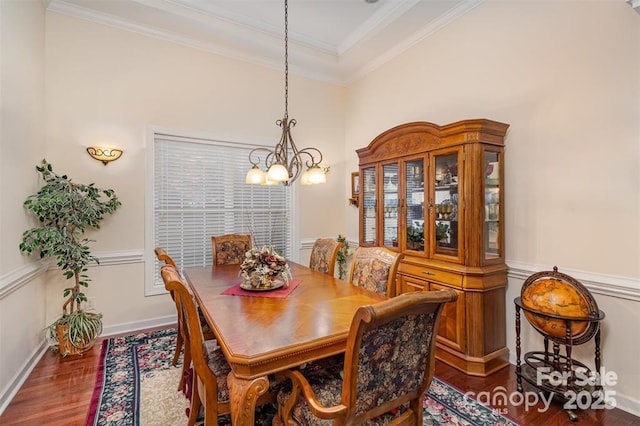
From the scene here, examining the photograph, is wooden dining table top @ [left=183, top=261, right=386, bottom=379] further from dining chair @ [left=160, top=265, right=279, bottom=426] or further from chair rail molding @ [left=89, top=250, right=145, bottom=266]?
chair rail molding @ [left=89, top=250, right=145, bottom=266]

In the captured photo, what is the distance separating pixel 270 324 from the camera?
164cm

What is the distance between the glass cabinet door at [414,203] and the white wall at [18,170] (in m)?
3.36

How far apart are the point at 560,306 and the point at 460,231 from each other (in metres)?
0.87

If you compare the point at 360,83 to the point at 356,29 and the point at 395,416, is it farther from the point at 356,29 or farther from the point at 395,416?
the point at 395,416

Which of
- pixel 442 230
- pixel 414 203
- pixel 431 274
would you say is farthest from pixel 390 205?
pixel 431 274

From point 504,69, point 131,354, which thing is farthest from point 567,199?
point 131,354

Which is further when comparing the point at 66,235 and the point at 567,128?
the point at 66,235

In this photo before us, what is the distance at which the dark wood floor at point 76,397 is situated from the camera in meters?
2.02

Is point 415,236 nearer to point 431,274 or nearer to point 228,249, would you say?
point 431,274

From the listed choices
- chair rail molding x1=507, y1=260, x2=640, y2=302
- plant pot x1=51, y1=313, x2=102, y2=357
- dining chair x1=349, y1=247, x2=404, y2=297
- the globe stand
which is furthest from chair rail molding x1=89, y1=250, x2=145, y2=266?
chair rail molding x1=507, y1=260, x2=640, y2=302

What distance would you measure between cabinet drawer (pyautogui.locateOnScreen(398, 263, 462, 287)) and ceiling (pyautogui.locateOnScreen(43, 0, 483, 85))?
264 cm

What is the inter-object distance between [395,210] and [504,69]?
5.43 ft

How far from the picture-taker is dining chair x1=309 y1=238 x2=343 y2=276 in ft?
10.0

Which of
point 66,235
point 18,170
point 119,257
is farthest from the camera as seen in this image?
point 119,257
